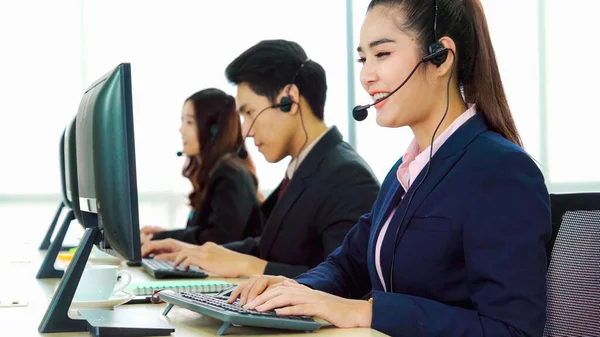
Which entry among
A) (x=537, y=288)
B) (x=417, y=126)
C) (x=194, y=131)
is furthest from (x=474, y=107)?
(x=194, y=131)

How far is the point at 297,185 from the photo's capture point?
2285 millimetres

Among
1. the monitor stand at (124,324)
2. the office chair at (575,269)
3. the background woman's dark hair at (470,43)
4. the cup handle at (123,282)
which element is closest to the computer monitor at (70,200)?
the cup handle at (123,282)

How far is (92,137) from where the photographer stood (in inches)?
48.9

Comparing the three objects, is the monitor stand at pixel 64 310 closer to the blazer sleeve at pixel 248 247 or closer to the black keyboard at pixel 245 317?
the black keyboard at pixel 245 317

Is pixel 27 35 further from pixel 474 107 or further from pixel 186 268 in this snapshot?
pixel 474 107

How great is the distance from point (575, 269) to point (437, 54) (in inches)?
18.2

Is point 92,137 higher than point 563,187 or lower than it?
higher

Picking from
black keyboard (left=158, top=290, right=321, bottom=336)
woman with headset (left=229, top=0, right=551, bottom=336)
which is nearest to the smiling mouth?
woman with headset (left=229, top=0, right=551, bottom=336)

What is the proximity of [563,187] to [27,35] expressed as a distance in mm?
3959

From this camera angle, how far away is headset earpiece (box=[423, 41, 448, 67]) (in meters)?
1.46

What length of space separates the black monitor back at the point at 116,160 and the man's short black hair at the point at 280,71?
1.21 m

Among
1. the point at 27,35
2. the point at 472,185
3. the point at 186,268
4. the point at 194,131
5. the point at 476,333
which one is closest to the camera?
the point at 476,333

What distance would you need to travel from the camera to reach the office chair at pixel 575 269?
4.30ft

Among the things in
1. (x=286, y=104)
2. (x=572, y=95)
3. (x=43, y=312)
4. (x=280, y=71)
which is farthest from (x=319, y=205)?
(x=572, y=95)
